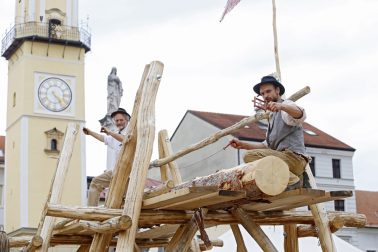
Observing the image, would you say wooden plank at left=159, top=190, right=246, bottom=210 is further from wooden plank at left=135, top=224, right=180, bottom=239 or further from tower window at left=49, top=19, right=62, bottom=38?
tower window at left=49, top=19, right=62, bottom=38

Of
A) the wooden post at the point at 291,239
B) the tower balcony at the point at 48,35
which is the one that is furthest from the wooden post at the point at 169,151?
the tower balcony at the point at 48,35

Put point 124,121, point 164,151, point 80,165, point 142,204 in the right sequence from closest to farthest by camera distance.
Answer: point 142,204 → point 124,121 → point 164,151 → point 80,165

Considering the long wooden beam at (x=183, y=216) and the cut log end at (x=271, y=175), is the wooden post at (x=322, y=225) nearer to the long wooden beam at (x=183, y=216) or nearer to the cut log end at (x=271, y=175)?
the long wooden beam at (x=183, y=216)

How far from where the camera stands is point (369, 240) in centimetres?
4375

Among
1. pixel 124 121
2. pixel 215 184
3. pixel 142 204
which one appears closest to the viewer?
pixel 215 184

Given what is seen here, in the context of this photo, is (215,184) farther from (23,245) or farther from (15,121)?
(15,121)

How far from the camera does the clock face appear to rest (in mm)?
43000

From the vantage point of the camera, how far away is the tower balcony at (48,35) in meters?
42.3

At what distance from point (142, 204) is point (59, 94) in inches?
1386

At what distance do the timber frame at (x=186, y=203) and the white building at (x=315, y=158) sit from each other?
31.7 metres

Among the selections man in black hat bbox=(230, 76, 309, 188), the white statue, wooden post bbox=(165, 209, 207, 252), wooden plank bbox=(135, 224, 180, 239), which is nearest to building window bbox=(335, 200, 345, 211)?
the white statue

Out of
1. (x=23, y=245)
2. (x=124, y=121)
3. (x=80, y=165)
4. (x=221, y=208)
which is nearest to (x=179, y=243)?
(x=221, y=208)

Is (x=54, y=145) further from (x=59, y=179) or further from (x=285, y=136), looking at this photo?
(x=285, y=136)

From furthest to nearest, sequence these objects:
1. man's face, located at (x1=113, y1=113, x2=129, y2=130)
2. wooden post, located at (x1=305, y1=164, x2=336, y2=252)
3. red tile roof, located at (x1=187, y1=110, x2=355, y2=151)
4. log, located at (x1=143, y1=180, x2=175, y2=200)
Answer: red tile roof, located at (x1=187, y1=110, x2=355, y2=151) → man's face, located at (x1=113, y1=113, x2=129, y2=130) → wooden post, located at (x1=305, y1=164, x2=336, y2=252) → log, located at (x1=143, y1=180, x2=175, y2=200)
